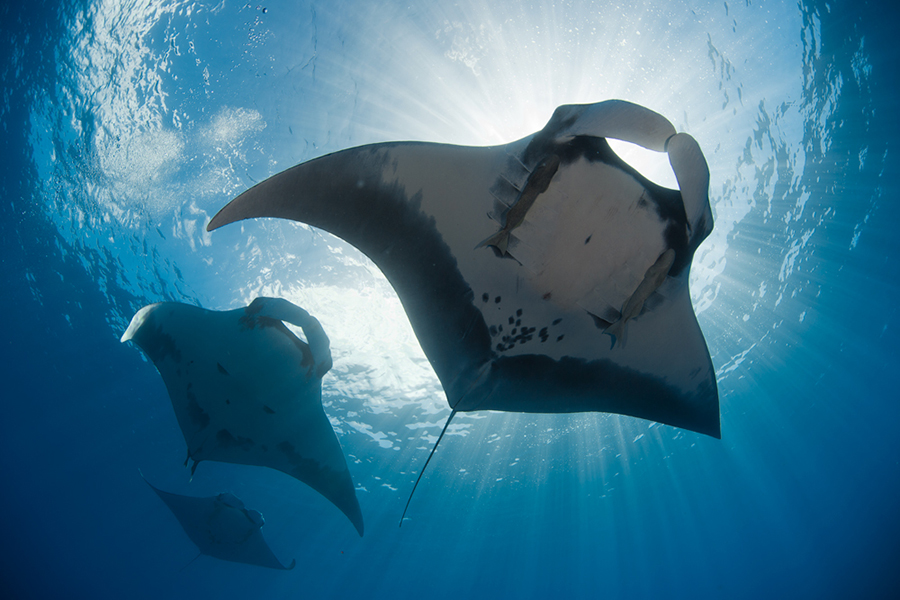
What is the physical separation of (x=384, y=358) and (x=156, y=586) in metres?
35.4

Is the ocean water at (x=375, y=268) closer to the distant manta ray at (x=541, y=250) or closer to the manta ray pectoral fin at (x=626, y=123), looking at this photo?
the distant manta ray at (x=541, y=250)

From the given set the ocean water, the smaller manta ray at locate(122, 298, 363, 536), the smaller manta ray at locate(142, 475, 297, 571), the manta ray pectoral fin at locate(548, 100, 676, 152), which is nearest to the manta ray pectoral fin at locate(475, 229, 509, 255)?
the manta ray pectoral fin at locate(548, 100, 676, 152)

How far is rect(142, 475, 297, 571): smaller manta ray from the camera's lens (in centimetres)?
771

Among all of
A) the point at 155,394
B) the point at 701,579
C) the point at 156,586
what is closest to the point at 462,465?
the point at 155,394

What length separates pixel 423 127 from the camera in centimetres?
738

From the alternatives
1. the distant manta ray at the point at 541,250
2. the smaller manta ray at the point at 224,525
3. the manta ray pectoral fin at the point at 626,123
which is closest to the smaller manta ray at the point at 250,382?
the distant manta ray at the point at 541,250

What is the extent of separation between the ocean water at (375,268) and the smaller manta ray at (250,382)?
427cm

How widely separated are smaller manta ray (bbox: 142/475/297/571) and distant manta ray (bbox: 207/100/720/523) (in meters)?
7.21

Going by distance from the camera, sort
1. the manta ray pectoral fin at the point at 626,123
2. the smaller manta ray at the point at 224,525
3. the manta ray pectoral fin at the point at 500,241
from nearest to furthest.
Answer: the manta ray pectoral fin at the point at 626,123, the manta ray pectoral fin at the point at 500,241, the smaller manta ray at the point at 224,525

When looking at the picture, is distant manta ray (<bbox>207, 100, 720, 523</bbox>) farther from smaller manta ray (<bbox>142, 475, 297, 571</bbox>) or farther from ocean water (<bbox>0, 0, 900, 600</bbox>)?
smaller manta ray (<bbox>142, 475, 297, 571</bbox>)

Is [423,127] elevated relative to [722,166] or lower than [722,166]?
elevated

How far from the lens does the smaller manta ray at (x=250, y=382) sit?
4465 millimetres

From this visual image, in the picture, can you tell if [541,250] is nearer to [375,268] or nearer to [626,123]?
[626,123]

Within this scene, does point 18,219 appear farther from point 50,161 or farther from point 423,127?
point 423,127
